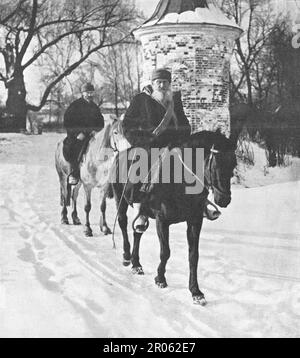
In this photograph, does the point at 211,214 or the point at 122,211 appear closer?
the point at 211,214

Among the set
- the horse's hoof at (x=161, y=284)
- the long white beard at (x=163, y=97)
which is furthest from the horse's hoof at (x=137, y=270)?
the long white beard at (x=163, y=97)

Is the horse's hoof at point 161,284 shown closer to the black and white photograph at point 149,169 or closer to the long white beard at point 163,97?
the black and white photograph at point 149,169

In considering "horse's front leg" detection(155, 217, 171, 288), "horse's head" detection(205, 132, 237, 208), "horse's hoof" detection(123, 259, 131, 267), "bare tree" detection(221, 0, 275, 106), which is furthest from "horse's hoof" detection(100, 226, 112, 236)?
"bare tree" detection(221, 0, 275, 106)

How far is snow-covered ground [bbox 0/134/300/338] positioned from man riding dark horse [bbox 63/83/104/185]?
16 centimetres

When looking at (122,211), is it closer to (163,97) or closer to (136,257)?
(136,257)

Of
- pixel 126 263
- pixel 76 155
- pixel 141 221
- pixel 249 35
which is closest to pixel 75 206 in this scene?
pixel 76 155

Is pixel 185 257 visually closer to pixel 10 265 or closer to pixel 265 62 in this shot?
pixel 10 265

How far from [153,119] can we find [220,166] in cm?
83

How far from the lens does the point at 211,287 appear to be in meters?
4.13

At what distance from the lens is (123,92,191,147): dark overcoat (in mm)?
4301

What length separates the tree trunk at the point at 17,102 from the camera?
4961 millimetres

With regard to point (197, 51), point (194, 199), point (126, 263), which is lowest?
point (126, 263)

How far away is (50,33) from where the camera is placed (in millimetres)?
5012
